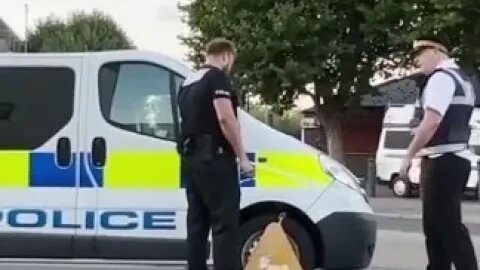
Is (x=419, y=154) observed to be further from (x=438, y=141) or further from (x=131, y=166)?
(x=131, y=166)

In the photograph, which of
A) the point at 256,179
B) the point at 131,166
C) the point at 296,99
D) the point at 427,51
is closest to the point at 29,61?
the point at 131,166

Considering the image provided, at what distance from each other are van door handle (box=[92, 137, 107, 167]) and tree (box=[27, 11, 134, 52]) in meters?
57.0

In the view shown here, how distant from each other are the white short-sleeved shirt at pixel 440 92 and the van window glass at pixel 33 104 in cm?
315

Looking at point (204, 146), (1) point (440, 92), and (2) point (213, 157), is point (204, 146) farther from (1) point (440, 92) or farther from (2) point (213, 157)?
(1) point (440, 92)

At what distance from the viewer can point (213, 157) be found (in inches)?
301

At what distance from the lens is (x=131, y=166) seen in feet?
29.8

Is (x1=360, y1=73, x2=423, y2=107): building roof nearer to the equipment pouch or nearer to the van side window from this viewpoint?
the van side window

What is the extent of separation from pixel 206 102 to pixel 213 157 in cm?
38

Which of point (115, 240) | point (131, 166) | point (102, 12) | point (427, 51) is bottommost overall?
point (115, 240)

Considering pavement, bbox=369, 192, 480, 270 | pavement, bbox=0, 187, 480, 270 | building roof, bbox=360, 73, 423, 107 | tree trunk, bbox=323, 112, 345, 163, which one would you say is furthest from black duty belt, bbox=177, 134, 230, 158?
building roof, bbox=360, 73, 423, 107

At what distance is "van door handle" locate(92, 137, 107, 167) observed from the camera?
29.9ft

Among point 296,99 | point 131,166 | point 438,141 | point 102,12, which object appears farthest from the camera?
point 102,12

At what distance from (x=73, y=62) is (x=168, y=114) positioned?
0.91 metres

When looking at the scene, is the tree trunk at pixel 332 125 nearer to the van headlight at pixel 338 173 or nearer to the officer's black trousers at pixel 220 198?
the van headlight at pixel 338 173
